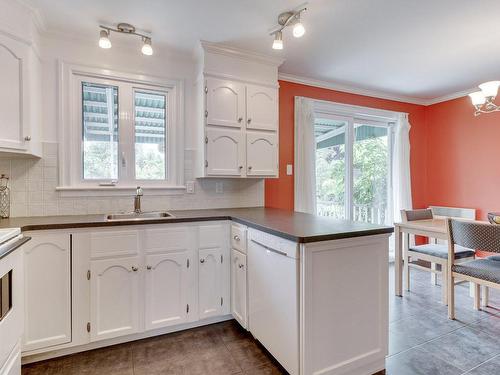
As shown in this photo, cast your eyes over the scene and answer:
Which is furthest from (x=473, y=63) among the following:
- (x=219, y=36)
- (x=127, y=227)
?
(x=127, y=227)

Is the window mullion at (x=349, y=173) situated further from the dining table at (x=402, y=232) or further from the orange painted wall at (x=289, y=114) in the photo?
the dining table at (x=402, y=232)

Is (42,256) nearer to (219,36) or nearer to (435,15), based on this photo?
(219,36)

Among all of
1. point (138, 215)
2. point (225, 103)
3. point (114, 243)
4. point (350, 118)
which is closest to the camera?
point (114, 243)

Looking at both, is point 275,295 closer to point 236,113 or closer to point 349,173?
point 236,113

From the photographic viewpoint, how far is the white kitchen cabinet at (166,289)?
212 cm

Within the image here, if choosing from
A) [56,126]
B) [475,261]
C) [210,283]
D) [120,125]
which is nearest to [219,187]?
[210,283]

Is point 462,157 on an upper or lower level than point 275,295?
upper

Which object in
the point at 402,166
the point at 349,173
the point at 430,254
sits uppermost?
the point at 402,166

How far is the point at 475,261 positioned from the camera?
2486 mm

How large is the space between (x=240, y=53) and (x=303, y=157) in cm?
136

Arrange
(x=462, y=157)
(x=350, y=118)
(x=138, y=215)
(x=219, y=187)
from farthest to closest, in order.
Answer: (x=462, y=157) → (x=350, y=118) → (x=219, y=187) → (x=138, y=215)

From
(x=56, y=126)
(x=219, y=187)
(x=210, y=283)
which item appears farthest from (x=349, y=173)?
(x=56, y=126)

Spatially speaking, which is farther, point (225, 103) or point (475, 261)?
point (225, 103)

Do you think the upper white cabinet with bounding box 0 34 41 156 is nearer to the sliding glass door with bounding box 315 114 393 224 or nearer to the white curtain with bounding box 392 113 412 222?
the sliding glass door with bounding box 315 114 393 224
